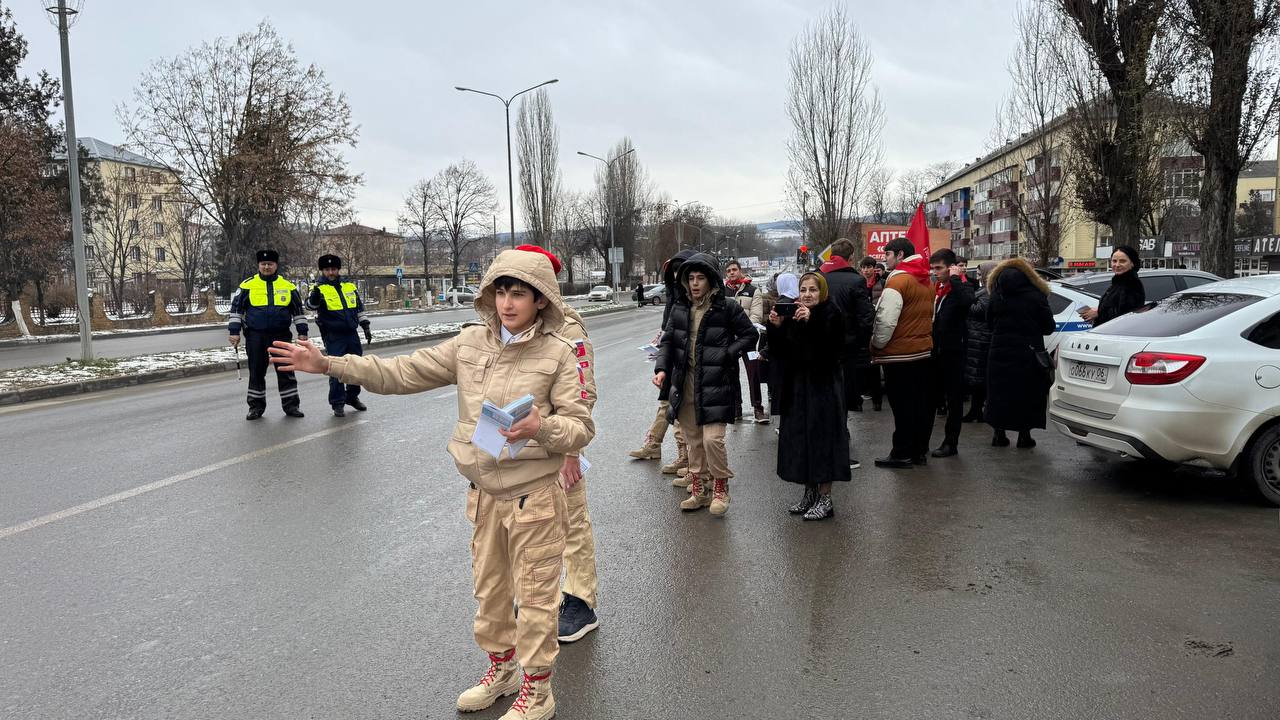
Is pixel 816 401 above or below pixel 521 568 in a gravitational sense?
above

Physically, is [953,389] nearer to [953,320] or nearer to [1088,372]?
[953,320]

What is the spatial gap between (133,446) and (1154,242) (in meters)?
24.6

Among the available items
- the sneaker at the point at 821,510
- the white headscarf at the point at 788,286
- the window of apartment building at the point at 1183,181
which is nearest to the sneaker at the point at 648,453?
the sneaker at the point at 821,510

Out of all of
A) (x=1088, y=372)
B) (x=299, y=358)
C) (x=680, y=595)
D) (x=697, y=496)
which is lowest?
(x=680, y=595)

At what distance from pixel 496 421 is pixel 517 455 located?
1.14ft

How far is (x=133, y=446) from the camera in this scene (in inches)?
326

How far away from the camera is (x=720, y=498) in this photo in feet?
19.1

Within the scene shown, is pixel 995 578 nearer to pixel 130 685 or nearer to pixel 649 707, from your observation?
pixel 649 707

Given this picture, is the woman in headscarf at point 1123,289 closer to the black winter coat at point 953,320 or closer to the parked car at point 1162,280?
the black winter coat at point 953,320

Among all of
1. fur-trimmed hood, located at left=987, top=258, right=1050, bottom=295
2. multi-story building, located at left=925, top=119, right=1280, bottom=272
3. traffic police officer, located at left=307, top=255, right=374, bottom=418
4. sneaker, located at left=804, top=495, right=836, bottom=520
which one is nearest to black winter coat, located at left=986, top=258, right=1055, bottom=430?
fur-trimmed hood, located at left=987, top=258, right=1050, bottom=295

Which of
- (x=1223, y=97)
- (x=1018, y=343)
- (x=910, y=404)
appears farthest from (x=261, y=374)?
(x=1223, y=97)

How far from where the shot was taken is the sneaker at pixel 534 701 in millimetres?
2963

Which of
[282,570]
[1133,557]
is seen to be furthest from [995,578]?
[282,570]

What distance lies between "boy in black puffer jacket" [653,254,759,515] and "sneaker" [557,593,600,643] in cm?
201
